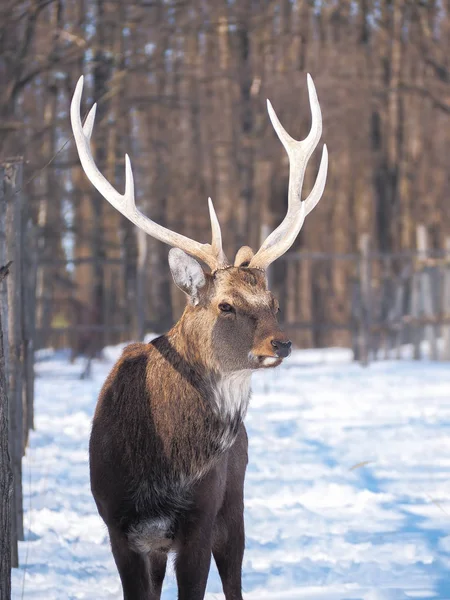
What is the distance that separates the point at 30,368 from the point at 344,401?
14.2 ft

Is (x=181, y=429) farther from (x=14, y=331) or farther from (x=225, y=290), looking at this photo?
(x=14, y=331)

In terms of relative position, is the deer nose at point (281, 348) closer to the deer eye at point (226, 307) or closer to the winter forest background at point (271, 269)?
the deer eye at point (226, 307)

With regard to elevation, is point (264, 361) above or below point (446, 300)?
above

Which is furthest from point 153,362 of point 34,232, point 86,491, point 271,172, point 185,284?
point 271,172

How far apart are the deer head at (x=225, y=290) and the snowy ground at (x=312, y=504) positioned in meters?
1.37

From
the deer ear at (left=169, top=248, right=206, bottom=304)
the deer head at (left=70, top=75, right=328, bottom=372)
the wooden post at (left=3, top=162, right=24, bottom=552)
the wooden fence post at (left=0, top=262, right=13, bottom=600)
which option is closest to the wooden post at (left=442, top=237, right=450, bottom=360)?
the wooden post at (left=3, top=162, right=24, bottom=552)

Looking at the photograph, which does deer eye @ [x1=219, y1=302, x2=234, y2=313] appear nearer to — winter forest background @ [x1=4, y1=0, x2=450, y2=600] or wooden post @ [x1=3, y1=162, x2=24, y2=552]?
winter forest background @ [x1=4, y1=0, x2=450, y2=600]

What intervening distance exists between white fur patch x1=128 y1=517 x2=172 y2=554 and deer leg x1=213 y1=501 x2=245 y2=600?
0.49 m

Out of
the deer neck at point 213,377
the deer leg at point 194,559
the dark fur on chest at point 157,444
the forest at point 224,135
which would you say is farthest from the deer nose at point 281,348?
the forest at point 224,135

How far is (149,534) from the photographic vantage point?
3734 millimetres

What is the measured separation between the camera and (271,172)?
23219mm

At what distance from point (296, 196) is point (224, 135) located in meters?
19.4

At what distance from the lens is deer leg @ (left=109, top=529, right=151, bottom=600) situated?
3732mm

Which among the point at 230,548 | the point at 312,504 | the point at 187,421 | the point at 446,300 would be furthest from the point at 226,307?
the point at 446,300
